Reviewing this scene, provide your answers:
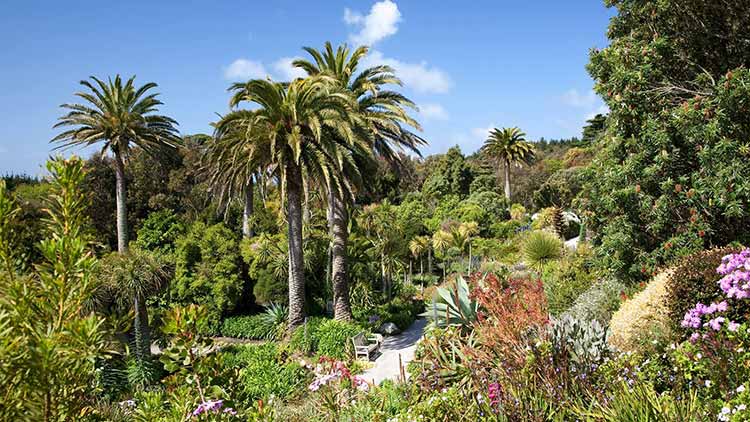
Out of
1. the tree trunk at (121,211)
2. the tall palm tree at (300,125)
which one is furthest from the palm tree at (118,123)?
the tall palm tree at (300,125)

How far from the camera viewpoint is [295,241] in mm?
15250

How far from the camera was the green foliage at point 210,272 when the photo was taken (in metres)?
19.1

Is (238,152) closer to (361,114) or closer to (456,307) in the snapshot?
(361,114)

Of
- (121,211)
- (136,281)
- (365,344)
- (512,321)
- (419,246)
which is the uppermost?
(121,211)

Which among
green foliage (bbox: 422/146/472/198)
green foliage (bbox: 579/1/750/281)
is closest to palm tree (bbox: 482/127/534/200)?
green foliage (bbox: 422/146/472/198)

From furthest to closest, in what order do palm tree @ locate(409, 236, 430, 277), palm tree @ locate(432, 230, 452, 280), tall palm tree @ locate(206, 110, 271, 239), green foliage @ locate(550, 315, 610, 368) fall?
palm tree @ locate(432, 230, 452, 280) → palm tree @ locate(409, 236, 430, 277) → tall palm tree @ locate(206, 110, 271, 239) → green foliage @ locate(550, 315, 610, 368)

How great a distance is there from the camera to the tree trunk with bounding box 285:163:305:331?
14859mm

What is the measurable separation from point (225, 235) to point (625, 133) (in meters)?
16.0

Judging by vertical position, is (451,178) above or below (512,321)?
above

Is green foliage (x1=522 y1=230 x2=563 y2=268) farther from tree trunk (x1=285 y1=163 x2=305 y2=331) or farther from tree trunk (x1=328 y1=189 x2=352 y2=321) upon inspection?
tree trunk (x1=285 y1=163 x2=305 y2=331)

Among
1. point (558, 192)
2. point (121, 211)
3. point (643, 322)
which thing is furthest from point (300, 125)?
point (558, 192)

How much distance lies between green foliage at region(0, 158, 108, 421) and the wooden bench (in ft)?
40.9

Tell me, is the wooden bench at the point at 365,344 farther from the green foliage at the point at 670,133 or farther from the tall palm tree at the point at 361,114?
the green foliage at the point at 670,133

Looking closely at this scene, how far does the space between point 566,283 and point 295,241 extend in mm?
8059
